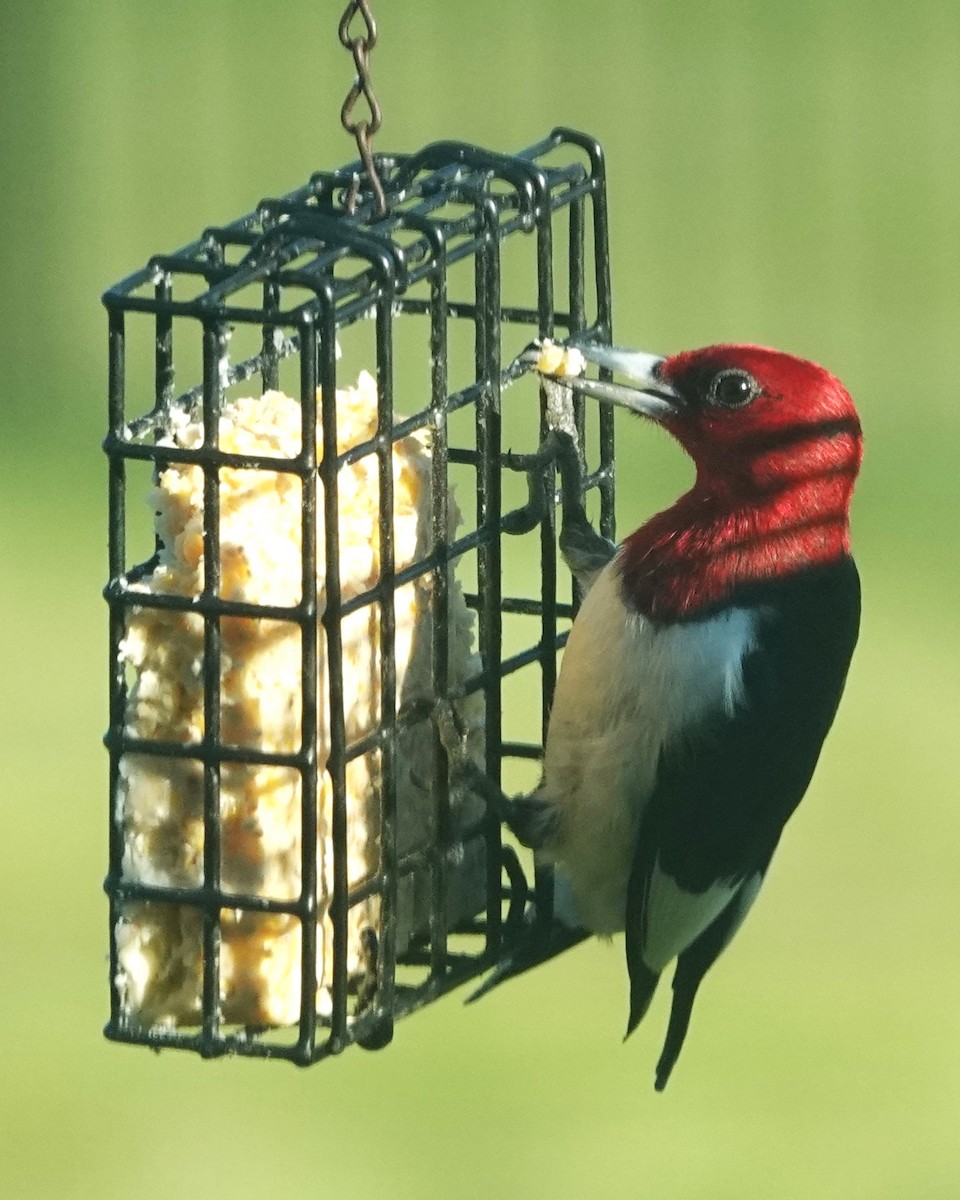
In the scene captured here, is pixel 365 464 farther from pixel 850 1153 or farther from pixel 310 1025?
pixel 850 1153

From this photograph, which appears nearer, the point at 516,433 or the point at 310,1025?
the point at 310,1025

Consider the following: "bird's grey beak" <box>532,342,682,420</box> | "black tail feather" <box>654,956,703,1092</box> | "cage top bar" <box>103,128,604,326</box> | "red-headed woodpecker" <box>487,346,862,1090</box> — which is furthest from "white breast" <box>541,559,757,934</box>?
"cage top bar" <box>103,128,604,326</box>

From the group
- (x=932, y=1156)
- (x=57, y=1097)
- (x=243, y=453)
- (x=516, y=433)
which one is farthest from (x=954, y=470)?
(x=243, y=453)

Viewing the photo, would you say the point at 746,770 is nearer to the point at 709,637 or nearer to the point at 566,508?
the point at 709,637

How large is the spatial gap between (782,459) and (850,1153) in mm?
3556

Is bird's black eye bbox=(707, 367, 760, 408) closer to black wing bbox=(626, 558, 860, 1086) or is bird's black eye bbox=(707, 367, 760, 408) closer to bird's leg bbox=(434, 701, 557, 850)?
black wing bbox=(626, 558, 860, 1086)

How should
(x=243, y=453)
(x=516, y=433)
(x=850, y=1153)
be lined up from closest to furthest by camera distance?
(x=243, y=453) → (x=850, y=1153) → (x=516, y=433)

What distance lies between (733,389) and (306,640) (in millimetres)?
1055

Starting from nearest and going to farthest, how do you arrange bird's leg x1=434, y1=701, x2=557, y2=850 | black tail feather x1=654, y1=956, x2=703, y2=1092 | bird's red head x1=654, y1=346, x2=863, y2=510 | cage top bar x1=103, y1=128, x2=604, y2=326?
cage top bar x1=103, y1=128, x2=604, y2=326, bird's leg x1=434, y1=701, x2=557, y2=850, bird's red head x1=654, y1=346, x2=863, y2=510, black tail feather x1=654, y1=956, x2=703, y2=1092

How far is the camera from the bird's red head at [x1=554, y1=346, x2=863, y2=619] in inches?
171

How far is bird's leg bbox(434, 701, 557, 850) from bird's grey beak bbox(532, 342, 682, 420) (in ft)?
1.88

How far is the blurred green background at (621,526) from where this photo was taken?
7.46 m

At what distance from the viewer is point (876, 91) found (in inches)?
606

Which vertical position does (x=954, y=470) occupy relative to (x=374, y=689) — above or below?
below
